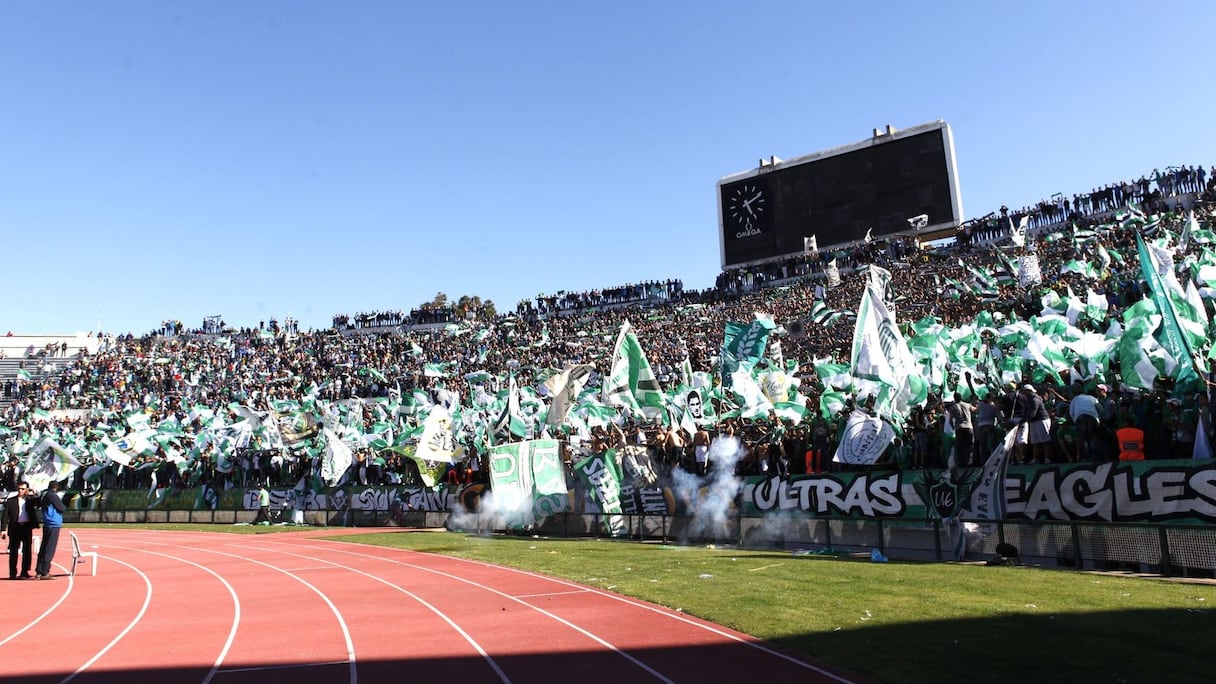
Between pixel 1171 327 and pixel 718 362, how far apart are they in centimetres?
1980

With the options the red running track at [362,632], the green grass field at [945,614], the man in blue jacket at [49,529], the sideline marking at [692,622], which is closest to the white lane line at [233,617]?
the red running track at [362,632]

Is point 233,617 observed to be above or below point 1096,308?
below

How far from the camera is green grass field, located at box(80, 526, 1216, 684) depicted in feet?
28.0

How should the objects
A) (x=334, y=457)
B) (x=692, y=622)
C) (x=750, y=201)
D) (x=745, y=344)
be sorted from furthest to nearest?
(x=750, y=201)
(x=334, y=457)
(x=745, y=344)
(x=692, y=622)

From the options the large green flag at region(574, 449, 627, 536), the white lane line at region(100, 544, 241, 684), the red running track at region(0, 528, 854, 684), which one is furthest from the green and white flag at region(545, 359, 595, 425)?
the white lane line at region(100, 544, 241, 684)

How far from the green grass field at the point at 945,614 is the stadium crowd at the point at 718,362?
3209 millimetres

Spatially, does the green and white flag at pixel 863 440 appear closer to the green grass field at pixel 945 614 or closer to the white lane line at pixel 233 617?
the green grass field at pixel 945 614

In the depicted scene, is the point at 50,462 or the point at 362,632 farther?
the point at 50,462

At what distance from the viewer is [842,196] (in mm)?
56219

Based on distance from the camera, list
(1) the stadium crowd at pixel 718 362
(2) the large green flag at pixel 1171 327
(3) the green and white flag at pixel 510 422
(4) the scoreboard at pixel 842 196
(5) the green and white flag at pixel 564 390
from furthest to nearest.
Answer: (4) the scoreboard at pixel 842 196 → (3) the green and white flag at pixel 510 422 → (5) the green and white flag at pixel 564 390 → (1) the stadium crowd at pixel 718 362 → (2) the large green flag at pixel 1171 327

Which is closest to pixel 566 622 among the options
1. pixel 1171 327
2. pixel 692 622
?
pixel 692 622

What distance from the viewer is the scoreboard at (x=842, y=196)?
173 ft

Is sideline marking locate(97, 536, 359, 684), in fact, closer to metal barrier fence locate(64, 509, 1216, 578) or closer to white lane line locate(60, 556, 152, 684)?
white lane line locate(60, 556, 152, 684)

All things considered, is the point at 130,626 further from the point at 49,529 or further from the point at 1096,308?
the point at 1096,308
